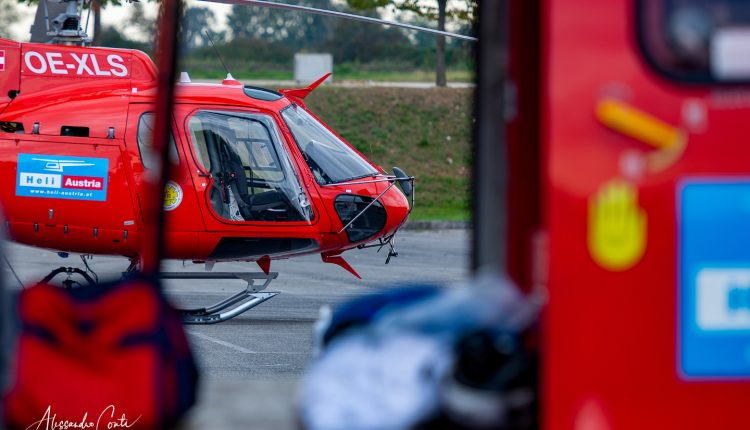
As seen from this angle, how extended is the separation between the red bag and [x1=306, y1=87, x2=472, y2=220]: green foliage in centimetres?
2000

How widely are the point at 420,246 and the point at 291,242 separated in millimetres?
6905

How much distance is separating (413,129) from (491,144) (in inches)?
928

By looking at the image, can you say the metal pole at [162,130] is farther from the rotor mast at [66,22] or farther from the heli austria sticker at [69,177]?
the rotor mast at [66,22]

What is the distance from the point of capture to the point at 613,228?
6.65 feet

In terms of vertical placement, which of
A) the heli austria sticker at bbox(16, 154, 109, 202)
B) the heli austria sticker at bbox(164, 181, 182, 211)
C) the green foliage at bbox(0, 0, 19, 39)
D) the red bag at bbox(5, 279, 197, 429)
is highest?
the green foliage at bbox(0, 0, 19, 39)

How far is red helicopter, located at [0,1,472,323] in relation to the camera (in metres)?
9.38

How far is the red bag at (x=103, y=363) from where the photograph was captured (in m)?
2.49

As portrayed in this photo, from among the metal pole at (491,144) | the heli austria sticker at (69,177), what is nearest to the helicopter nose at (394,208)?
the heli austria sticker at (69,177)

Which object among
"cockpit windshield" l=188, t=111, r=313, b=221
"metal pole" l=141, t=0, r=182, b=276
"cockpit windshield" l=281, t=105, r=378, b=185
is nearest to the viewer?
"metal pole" l=141, t=0, r=182, b=276

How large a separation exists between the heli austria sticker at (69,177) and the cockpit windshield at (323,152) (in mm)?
1731

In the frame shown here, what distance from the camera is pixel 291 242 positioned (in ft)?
32.6

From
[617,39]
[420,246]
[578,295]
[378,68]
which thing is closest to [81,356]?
[578,295]

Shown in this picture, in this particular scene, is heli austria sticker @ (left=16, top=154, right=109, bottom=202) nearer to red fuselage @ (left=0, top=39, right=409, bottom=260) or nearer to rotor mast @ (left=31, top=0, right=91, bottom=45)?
red fuselage @ (left=0, top=39, right=409, bottom=260)

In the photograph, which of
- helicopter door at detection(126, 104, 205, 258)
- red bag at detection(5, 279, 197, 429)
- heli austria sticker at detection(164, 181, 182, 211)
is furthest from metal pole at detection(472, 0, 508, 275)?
heli austria sticker at detection(164, 181, 182, 211)
